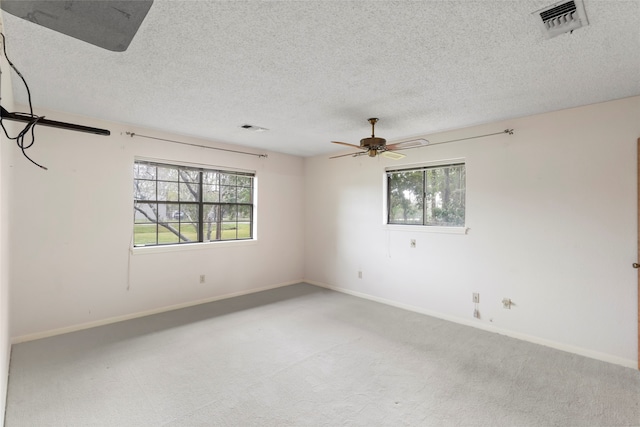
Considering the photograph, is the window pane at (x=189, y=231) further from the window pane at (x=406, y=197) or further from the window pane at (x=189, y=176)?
the window pane at (x=406, y=197)

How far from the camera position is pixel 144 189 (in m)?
4.18

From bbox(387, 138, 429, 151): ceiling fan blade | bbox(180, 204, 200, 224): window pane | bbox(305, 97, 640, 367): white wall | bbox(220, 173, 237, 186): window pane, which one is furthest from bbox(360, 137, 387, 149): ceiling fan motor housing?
bbox(180, 204, 200, 224): window pane

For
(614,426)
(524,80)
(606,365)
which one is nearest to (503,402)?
(614,426)

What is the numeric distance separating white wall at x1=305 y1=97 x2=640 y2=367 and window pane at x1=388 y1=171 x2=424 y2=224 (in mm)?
210

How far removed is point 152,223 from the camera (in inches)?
168

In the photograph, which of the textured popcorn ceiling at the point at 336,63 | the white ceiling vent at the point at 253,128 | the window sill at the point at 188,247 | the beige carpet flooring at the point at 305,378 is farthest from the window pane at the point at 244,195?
the beige carpet flooring at the point at 305,378

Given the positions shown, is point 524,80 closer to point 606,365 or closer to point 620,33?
point 620,33

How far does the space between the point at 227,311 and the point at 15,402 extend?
2.23 meters

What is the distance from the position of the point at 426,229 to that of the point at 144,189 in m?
3.91

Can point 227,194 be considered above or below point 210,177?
below

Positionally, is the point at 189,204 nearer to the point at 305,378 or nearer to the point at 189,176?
the point at 189,176

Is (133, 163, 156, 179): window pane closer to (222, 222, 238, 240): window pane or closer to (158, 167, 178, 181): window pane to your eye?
(158, 167, 178, 181): window pane

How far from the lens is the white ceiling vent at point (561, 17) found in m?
1.60

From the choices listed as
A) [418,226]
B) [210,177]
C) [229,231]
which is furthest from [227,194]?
[418,226]
